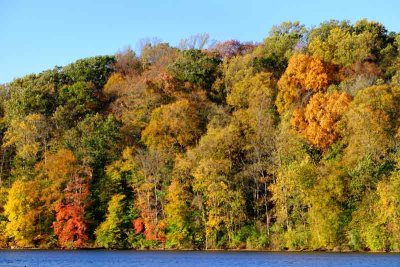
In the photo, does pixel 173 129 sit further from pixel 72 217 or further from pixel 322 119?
pixel 322 119

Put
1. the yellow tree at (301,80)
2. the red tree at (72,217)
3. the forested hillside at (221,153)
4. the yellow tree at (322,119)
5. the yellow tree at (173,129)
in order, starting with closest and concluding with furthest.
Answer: the forested hillside at (221,153) < the yellow tree at (322,119) < the red tree at (72,217) < the yellow tree at (173,129) < the yellow tree at (301,80)

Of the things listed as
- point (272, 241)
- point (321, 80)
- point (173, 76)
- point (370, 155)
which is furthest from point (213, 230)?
point (173, 76)

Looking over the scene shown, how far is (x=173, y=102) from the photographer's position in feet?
286

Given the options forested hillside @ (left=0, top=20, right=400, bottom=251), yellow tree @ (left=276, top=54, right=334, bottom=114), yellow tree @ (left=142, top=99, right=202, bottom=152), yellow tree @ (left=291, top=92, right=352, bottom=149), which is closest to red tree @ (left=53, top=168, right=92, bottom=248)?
forested hillside @ (left=0, top=20, right=400, bottom=251)

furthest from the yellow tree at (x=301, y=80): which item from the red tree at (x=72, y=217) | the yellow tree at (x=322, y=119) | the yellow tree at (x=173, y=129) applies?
the red tree at (x=72, y=217)

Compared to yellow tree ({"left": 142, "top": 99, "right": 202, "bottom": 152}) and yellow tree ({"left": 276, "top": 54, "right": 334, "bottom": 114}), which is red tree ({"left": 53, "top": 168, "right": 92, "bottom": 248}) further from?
yellow tree ({"left": 276, "top": 54, "right": 334, "bottom": 114})

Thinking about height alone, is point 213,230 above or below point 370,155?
below

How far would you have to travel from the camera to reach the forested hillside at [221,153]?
207 ft

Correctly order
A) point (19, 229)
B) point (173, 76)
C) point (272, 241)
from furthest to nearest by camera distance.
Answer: point (173, 76) < point (19, 229) < point (272, 241)

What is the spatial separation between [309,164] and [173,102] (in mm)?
27002

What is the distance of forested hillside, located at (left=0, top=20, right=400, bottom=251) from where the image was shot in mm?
63031

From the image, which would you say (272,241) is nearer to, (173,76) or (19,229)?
(19,229)

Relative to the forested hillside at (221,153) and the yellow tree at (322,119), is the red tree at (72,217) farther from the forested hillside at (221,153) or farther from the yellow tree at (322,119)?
the yellow tree at (322,119)

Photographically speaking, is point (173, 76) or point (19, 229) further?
point (173, 76)
